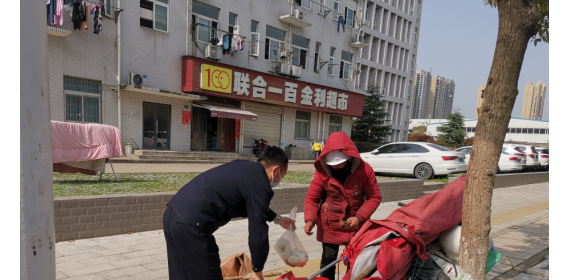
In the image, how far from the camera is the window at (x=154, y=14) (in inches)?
568

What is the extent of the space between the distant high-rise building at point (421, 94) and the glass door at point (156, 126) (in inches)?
3251

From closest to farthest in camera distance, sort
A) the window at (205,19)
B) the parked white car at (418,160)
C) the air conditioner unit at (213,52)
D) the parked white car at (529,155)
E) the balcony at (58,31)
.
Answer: the balcony at (58,31), the parked white car at (418,160), the air conditioner unit at (213,52), the window at (205,19), the parked white car at (529,155)

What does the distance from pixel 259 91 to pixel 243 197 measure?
633 inches

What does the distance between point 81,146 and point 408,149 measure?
422 inches

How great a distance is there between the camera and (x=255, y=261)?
2.20 metres

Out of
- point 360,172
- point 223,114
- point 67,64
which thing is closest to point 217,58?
point 223,114

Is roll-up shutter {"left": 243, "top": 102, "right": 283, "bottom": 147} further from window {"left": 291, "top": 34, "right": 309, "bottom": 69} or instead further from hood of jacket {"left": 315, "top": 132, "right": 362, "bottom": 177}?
hood of jacket {"left": 315, "top": 132, "right": 362, "bottom": 177}

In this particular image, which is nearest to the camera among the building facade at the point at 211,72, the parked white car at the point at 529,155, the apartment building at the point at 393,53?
the building facade at the point at 211,72

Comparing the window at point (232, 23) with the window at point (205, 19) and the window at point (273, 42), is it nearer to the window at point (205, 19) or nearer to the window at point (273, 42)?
the window at point (205, 19)

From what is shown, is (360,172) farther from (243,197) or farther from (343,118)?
(343,118)

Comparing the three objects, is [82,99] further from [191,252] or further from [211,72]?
[191,252]

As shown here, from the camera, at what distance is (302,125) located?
22.2m

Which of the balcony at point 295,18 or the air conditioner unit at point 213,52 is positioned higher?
the balcony at point 295,18

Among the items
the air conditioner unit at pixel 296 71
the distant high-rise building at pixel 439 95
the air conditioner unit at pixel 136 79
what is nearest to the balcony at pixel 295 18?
the air conditioner unit at pixel 296 71
